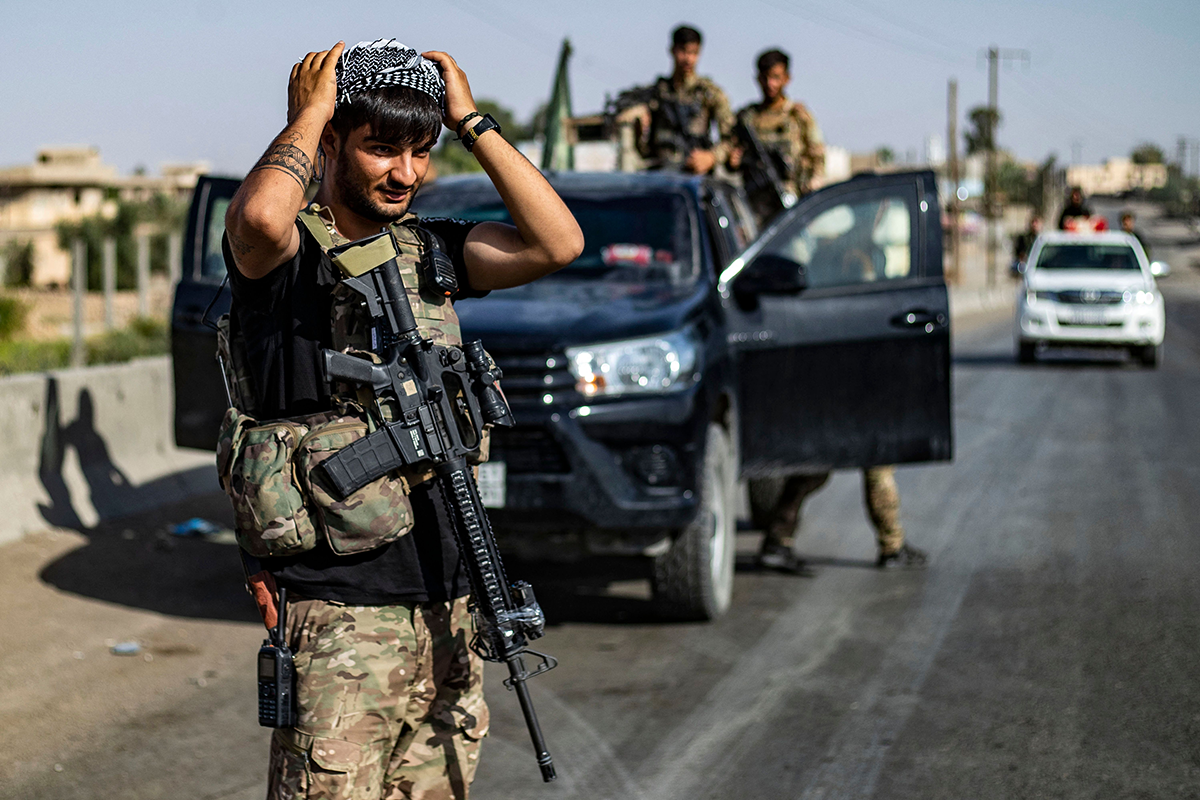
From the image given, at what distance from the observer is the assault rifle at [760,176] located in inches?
330

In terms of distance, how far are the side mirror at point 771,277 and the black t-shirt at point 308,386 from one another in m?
3.79

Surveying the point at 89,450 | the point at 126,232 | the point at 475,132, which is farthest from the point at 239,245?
the point at 126,232

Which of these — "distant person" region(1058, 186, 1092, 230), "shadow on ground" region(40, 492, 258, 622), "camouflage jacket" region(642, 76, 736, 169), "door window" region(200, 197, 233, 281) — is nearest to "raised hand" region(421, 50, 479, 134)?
"shadow on ground" region(40, 492, 258, 622)

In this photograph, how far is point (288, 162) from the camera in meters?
2.43

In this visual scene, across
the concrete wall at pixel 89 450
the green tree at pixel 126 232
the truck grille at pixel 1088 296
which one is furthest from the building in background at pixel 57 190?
the concrete wall at pixel 89 450

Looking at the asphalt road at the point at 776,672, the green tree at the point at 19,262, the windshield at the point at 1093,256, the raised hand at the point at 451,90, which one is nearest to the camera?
the raised hand at the point at 451,90

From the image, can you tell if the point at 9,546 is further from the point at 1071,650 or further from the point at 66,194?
the point at 66,194

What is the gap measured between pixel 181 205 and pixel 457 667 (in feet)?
162

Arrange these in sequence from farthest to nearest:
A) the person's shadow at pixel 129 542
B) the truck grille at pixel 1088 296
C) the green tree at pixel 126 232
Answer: the green tree at pixel 126 232, the truck grille at pixel 1088 296, the person's shadow at pixel 129 542

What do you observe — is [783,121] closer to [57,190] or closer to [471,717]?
[471,717]

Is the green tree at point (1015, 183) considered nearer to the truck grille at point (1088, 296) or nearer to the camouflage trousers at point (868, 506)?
the truck grille at point (1088, 296)

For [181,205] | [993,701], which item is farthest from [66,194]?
[993,701]

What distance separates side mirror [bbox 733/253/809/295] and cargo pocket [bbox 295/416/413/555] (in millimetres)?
3891

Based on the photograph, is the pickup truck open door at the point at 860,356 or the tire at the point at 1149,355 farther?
the tire at the point at 1149,355
